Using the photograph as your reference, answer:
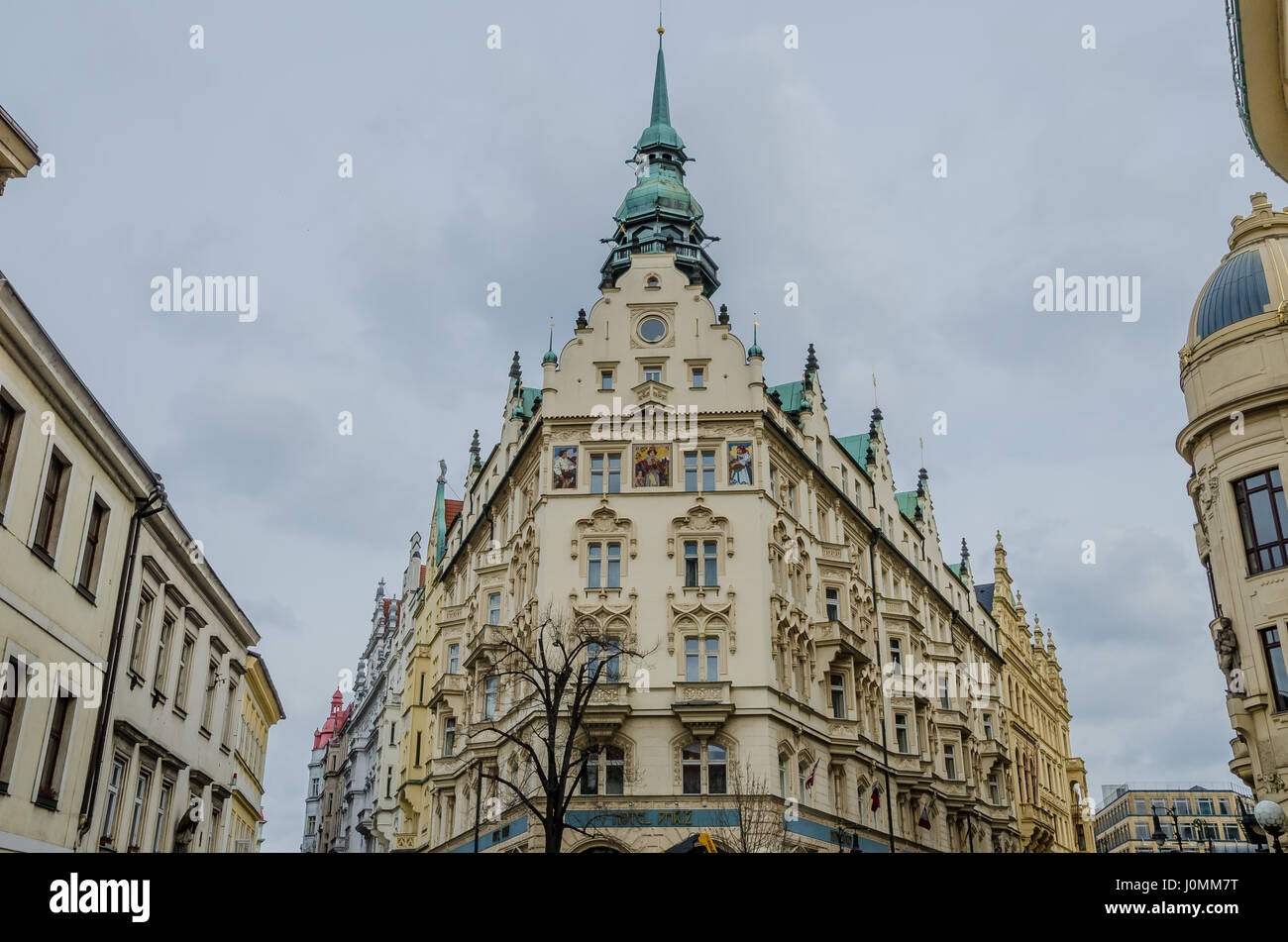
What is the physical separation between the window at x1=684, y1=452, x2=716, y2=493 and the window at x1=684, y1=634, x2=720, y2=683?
6.50 meters

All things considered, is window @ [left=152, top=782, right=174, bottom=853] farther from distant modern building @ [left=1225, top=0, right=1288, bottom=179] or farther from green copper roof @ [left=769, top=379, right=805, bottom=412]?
green copper roof @ [left=769, top=379, right=805, bottom=412]

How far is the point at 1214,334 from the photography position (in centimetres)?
4050

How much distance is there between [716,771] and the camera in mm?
42625

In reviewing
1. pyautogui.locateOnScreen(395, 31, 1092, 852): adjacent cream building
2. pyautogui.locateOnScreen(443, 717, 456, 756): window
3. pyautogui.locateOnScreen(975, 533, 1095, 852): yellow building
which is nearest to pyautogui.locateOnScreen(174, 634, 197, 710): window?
pyautogui.locateOnScreen(395, 31, 1092, 852): adjacent cream building

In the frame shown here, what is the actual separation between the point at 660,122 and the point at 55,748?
5209 cm

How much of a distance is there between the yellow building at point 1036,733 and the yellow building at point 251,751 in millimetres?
48401

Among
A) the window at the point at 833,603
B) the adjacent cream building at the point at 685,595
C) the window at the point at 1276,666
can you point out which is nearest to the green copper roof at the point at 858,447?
the adjacent cream building at the point at 685,595

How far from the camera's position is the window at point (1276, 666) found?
3606cm

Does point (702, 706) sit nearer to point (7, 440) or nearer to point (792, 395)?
point (792, 395)

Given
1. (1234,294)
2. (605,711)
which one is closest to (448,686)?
(605,711)
